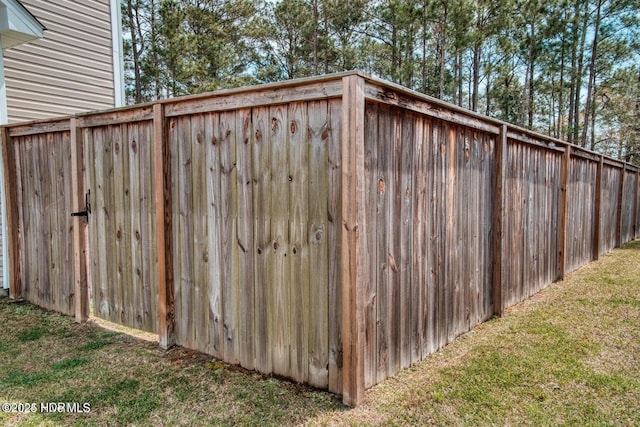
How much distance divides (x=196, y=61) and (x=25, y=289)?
1151 centimetres

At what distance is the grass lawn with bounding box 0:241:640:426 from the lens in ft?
7.43

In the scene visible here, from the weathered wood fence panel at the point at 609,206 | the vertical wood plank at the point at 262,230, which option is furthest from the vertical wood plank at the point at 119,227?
the weathered wood fence panel at the point at 609,206

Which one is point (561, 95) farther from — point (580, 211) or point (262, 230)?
point (262, 230)

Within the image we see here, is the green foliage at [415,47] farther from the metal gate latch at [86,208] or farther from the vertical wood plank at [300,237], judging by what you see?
the vertical wood plank at [300,237]

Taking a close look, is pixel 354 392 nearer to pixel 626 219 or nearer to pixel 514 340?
pixel 514 340

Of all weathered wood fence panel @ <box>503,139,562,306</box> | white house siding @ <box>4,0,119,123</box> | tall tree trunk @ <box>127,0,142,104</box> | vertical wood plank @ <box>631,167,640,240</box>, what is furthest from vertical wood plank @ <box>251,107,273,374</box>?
tall tree trunk @ <box>127,0,142,104</box>

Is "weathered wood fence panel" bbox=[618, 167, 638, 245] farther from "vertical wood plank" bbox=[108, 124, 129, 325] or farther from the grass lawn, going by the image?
"vertical wood plank" bbox=[108, 124, 129, 325]

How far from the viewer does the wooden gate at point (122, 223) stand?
3.33 m

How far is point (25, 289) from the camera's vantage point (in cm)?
452

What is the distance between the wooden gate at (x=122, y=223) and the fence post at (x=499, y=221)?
3.26 m

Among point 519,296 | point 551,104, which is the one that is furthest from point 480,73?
point 519,296

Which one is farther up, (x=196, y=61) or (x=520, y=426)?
(x=196, y=61)

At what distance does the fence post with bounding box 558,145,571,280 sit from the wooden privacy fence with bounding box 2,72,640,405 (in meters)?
1.68

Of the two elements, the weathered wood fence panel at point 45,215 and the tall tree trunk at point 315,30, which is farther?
the tall tree trunk at point 315,30
